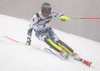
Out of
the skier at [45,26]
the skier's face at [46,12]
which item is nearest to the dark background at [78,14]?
the skier at [45,26]

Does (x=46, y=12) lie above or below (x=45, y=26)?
above

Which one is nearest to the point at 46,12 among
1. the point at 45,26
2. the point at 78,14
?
the point at 45,26

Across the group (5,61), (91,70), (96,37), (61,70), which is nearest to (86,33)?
(96,37)

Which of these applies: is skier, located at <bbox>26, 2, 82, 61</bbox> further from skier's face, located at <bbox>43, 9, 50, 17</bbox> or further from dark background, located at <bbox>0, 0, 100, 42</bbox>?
dark background, located at <bbox>0, 0, 100, 42</bbox>

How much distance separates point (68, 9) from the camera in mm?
3082

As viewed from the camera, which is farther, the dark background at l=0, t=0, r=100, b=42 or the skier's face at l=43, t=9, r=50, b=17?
the dark background at l=0, t=0, r=100, b=42

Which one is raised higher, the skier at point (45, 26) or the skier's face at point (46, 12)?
the skier's face at point (46, 12)

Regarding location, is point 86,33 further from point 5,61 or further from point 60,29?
point 5,61

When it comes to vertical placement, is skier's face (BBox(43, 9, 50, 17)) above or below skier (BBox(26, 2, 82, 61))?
above

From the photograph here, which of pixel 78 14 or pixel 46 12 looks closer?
pixel 46 12

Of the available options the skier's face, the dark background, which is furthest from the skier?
the dark background

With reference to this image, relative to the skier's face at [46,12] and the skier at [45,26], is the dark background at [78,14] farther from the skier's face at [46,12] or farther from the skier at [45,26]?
the skier's face at [46,12]

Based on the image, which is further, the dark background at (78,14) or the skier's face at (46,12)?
the dark background at (78,14)

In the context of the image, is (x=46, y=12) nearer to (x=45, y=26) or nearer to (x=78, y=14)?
(x=45, y=26)
